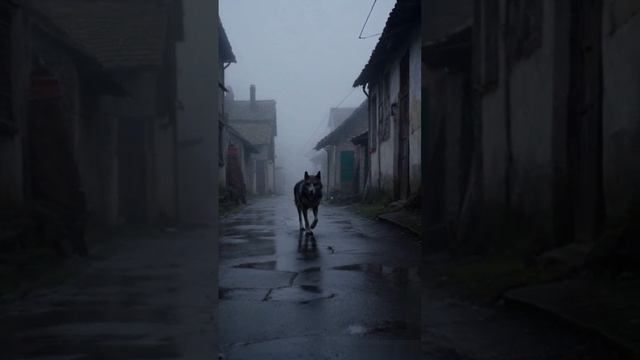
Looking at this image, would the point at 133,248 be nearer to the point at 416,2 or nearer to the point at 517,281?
the point at 517,281

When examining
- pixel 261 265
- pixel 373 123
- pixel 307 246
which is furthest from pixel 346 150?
pixel 261 265

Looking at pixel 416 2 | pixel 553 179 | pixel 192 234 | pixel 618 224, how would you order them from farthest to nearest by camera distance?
pixel 416 2, pixel 192 234, pixel 553 179, pixel 618 224

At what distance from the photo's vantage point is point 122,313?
5090 millimetres

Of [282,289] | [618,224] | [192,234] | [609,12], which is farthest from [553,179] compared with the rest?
[192,234]

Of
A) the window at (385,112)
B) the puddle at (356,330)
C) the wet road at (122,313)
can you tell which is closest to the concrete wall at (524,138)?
the puddle at (356,330)

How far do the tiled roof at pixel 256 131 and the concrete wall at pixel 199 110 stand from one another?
1543 inches

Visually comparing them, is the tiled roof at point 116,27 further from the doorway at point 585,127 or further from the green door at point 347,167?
the green door at point 347,167

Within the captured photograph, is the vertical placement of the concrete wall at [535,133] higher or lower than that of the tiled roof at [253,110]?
lower

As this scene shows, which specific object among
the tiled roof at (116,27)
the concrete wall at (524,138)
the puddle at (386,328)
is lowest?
→ the puddle at (386,328)

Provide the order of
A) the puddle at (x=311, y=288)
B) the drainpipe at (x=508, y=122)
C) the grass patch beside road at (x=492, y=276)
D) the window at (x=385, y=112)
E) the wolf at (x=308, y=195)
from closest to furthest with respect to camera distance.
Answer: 1. the grass patch beside road at (x=492, y=276)
2. the puddle at (x=311, y=288)
3. the drainpipe at (x=508, y=122)
4. the wolf at (x=308, y=195)
5. the window at (x=385, y=112)

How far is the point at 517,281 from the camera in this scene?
545cm

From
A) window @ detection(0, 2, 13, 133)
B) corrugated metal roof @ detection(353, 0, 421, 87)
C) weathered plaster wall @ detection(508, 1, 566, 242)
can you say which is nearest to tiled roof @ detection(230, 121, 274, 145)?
corrugated metal roof @ detection(353, 0, 421, 87)

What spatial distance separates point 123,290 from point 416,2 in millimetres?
8356

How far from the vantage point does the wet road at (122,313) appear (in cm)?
398
